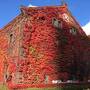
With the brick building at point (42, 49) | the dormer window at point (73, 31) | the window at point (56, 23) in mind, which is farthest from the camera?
the dormer window at point (73, 31)

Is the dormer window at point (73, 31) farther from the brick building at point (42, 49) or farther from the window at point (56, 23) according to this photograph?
the window at point (56, 23)

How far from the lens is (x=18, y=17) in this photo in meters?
37.7

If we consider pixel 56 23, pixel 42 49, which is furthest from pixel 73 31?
pixel 42 49

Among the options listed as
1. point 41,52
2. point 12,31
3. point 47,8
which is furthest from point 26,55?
point 47,8

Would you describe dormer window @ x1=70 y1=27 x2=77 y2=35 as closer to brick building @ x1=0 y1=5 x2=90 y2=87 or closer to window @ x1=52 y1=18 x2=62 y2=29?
brick building @ x1=0 y1=5 x2=90 y2=87

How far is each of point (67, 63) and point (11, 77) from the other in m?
8.02

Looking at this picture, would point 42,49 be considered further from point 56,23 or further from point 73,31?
point 73,31

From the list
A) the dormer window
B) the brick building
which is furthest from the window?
the dormer window

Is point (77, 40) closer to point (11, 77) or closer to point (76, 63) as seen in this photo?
point (76, 63)

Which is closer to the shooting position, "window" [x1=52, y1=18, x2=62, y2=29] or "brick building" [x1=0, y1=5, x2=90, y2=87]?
"brick building" [x1=0, y1=5, x2=90, y2=87]

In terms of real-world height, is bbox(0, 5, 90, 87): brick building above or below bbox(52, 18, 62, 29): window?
below

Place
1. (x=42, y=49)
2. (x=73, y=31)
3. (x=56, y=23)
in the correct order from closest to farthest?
(x=42, y=49) < (x=56, y=23) < (x=73, y=31)

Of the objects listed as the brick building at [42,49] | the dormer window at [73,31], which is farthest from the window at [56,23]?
the dormer window at [73,31]

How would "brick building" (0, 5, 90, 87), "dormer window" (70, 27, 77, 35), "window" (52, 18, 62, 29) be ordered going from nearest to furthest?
"brick building" (0, 5, 90, 87), "window" (52, 18, 62, 29), "dormer window" (70, 27, 77, 35)
